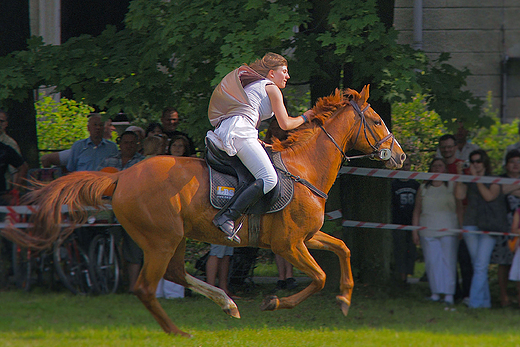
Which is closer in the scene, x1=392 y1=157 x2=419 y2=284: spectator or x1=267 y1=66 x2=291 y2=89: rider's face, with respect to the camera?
x1=267 y1=66 x2=291 y2=89: rider's face

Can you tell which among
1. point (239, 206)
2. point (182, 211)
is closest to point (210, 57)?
point (182, 211)

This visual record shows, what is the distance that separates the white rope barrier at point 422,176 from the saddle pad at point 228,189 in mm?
2624

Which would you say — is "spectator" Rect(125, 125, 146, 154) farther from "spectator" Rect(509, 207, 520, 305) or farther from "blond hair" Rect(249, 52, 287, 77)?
"spectator" Rect(509, 207, 520, 305)

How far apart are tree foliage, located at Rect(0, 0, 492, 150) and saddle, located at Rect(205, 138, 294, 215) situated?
59.5 inches

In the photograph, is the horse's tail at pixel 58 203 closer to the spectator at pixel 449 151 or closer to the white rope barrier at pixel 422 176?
the white rope barrier at pixel 422 176

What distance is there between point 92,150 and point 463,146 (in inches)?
209

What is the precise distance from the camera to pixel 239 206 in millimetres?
5613

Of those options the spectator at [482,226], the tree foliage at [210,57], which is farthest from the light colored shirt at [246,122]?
the spectator at [482,226]

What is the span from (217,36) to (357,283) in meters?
4.06

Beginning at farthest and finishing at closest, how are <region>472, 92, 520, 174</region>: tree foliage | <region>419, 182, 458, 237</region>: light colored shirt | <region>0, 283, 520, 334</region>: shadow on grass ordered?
<region>472, 92, 520, 174</region>: tree foliage < <region>419, 182, 458, 237</region>: light colored shirt < <region>0, 283, 520, 334</region>: shadow on grass

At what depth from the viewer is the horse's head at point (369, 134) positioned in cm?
623

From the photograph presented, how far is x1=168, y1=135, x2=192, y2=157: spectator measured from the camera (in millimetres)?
8039

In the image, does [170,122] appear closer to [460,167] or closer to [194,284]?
[194,284]

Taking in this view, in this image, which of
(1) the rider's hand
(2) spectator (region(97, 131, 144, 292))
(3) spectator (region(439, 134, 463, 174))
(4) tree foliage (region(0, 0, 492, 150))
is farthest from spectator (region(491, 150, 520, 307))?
(2) spectator (region(97, 131, 144, 292))
